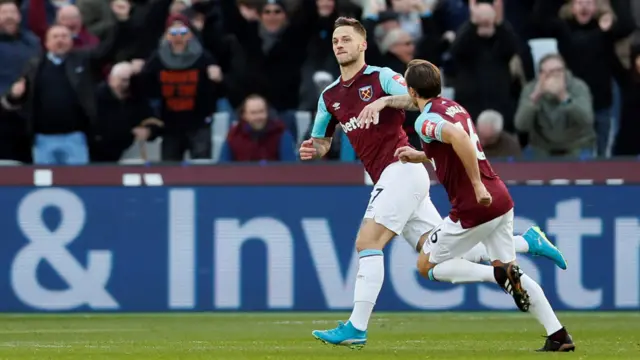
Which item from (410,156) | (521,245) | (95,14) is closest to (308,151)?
(410,156)

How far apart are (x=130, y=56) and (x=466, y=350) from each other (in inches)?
290

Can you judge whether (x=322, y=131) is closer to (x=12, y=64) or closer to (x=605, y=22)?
(x=605, y=22)

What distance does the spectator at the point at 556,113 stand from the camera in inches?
583

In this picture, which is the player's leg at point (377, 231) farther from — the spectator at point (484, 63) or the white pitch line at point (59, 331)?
the spectator at point (484, 63)

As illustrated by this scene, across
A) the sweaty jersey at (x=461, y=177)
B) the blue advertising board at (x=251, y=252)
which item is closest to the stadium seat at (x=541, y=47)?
the blue advertising board at (x=251, y=252)

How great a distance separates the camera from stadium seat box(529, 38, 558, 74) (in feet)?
50.6

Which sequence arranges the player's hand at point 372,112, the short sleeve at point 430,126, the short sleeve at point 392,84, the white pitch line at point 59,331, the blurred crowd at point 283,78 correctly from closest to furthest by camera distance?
the short sleeve at point 430,126
the player's hand at point 372,112
the short sleeve at point 392,84
the white pitch line at point 59,331
the blurred crowd at point 283,78

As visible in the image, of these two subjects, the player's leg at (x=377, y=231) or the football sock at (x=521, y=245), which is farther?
the football sock at (x=521, y=245)

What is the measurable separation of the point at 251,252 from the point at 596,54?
435 cm

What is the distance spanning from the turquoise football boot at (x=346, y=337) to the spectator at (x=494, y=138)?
18.2 feet

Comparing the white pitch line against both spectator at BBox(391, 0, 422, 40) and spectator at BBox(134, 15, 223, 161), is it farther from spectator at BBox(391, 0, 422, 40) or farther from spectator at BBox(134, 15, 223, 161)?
spectator at BBox(391, 0, 422, 40)

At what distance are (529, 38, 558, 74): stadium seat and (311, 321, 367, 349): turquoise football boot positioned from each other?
21.8 ft

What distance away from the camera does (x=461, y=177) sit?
9242 mm

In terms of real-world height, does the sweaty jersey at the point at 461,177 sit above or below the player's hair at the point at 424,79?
below
